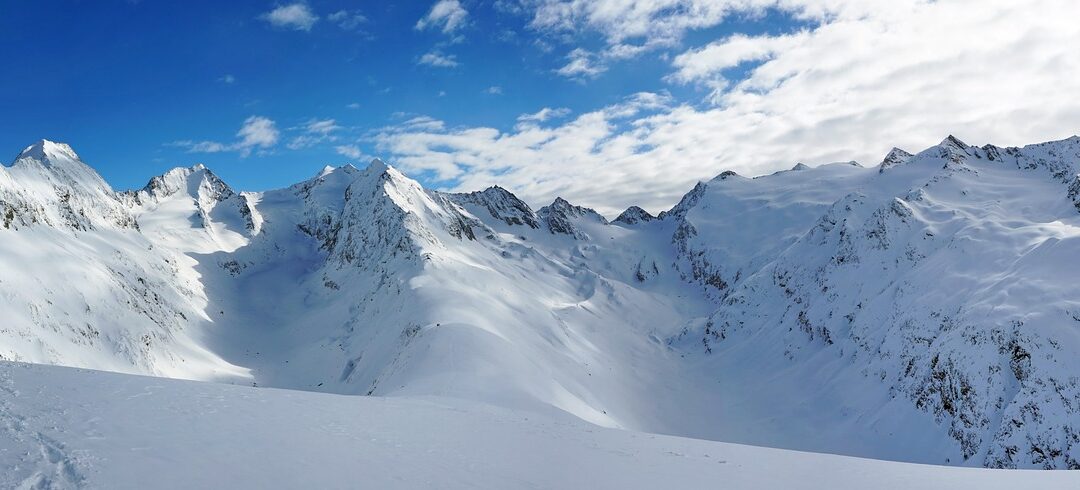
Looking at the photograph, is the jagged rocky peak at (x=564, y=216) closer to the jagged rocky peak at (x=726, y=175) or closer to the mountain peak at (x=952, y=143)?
the jagged rocky peak at (x=726, y=175)

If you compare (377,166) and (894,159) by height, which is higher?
(377,166)

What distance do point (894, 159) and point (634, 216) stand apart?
320ft

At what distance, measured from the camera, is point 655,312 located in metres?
112

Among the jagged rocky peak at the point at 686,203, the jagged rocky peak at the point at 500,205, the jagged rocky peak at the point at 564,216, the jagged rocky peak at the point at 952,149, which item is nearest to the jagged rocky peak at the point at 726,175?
the jagged rocky peak at the point at 686,203

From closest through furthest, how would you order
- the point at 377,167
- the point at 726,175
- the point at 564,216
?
the point at 377,167, the point at 726,175, the point at 564,216

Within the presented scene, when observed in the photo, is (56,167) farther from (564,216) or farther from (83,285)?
(564,216)

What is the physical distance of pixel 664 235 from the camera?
546ft

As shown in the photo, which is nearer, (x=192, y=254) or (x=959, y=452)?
(x=959, y=452)

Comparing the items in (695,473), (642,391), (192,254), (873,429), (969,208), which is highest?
(192,254)

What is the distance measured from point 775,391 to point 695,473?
5166 cm

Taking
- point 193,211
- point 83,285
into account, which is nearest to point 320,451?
point 83,285

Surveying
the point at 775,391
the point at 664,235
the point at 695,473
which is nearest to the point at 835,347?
the point at 775,391

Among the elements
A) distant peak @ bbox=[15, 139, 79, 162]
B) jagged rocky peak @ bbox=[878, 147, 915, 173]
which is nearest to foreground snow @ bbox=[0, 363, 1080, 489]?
distant peak @ bbox=[15, 139, 79, 162]

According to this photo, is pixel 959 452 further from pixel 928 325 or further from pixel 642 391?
pixel 642 391
